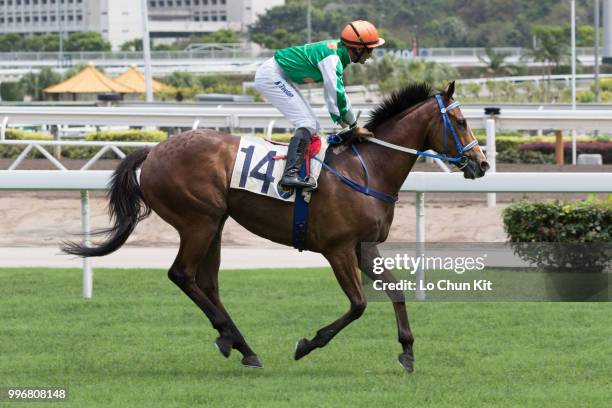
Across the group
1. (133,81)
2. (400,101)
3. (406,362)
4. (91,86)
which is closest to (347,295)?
(406,362)

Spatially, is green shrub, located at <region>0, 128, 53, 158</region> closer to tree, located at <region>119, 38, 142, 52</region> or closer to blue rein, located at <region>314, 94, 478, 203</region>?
blue rein, located at <region>314, 94, 478, 203</region>

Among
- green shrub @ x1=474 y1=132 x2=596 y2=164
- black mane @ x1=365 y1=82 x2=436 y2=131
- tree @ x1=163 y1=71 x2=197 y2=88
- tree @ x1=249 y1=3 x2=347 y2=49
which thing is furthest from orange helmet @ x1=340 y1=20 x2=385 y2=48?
tree @ x1=249 y1=3 x2=347 y2=49

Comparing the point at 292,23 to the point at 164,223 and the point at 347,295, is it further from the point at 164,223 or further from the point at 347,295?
the point at 347,295

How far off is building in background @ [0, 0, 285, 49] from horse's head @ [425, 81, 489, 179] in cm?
8820

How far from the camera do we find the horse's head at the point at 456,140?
6.43 meters

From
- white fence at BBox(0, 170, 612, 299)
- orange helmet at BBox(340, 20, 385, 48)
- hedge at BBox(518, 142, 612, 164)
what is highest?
orange helmet at BBox(340, 20, 385, 48)

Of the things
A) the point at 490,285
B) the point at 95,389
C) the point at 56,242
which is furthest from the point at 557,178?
the point at 56,242

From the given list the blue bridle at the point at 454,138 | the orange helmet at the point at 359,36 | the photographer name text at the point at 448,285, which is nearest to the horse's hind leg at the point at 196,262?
the orange helmet at the point at 359,36

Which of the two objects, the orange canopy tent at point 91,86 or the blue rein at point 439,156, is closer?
the blue rein at point 439,156

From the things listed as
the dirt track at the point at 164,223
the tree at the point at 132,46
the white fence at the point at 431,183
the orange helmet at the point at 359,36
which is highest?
the orange helmet at the point at 359,36

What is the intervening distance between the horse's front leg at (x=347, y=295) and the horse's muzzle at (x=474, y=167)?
708mm

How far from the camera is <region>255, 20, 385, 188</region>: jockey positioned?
626 centimetres

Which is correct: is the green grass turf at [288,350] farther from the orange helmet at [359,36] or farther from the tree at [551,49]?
the tree at [551,49]

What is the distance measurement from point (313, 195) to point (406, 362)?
0.95 meters
